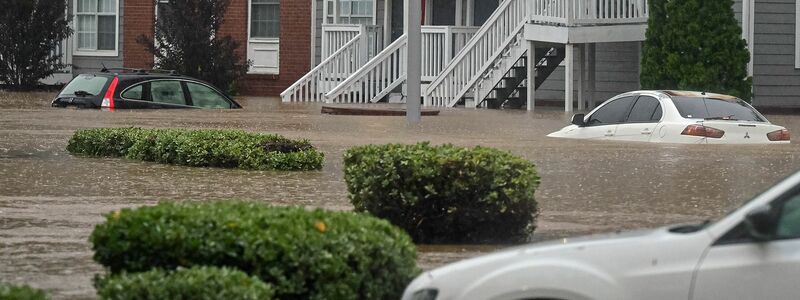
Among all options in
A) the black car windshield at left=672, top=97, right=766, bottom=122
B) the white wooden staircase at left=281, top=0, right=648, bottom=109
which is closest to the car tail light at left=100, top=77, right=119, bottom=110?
the white wooden staircase at left=281, top=0, right=648, bottom=109

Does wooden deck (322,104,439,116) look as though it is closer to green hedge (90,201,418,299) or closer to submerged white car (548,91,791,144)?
submerged white car (548,91,791,144)

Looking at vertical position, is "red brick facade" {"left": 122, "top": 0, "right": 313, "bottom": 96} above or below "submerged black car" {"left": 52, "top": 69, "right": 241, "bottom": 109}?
above

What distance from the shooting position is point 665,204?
46.0ft

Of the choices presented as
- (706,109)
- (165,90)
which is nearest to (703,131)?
(706,109)

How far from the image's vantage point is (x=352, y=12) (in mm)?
39312

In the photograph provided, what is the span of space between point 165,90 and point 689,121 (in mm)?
11742

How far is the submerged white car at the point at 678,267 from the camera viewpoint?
21.2ft

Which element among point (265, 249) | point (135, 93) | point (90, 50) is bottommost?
point (265, 249)

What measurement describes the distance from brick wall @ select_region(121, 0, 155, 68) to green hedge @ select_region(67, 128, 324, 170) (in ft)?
72.7

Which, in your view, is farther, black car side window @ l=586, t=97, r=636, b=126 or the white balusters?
the white balusters

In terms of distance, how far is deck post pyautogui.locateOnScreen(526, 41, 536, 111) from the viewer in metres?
32.0

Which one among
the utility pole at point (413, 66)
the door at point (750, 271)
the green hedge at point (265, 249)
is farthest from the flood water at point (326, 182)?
the door at point (750, 271)

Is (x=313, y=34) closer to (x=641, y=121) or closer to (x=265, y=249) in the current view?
(x=641, y=121)

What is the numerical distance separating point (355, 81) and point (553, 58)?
5.23 metres
